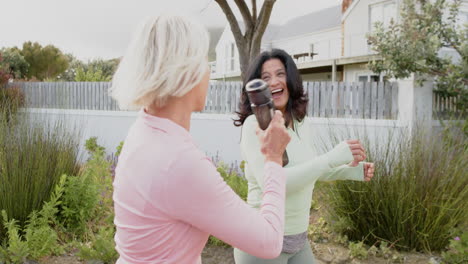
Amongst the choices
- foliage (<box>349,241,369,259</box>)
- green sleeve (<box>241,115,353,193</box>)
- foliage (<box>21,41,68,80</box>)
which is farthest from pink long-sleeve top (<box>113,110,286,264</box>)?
foliage (<box>21,41,68,80</box>)

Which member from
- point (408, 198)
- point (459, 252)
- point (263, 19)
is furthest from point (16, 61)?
point (459, 252)

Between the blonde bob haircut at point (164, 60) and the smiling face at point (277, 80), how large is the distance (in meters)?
1.20

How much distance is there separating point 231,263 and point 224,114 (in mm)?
A: 8039

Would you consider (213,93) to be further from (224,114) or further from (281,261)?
(281,261)

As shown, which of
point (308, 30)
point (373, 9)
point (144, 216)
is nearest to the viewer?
point (144, 216)

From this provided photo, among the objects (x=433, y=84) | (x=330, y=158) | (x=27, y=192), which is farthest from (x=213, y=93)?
(x=330, y=158)

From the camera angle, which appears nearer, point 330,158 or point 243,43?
point 330,158

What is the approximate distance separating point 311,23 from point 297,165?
97.0ft

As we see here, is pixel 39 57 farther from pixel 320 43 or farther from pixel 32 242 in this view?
pixel 32 242

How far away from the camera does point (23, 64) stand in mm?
39156

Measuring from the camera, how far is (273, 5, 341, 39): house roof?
28.4 m

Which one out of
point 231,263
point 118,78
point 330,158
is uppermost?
point 118,78

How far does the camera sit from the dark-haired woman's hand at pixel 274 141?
4.51ft

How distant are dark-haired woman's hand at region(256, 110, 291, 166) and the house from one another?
9408 mm
